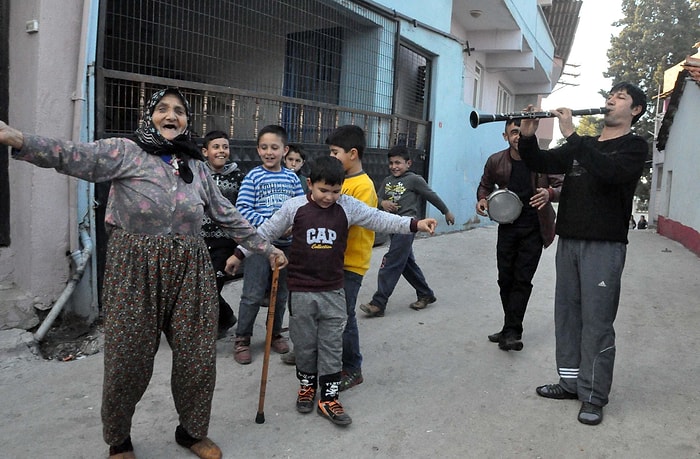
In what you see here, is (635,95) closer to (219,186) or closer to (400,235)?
(400,235)

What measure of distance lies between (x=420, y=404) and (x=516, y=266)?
149 cm

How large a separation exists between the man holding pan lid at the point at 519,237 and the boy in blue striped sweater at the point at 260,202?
1616 mm

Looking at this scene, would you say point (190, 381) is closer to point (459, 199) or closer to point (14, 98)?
point (14, 98)

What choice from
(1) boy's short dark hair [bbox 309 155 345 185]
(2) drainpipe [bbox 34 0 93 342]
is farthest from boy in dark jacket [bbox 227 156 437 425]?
(2) drainpipe [bbox 34 0 93 342]

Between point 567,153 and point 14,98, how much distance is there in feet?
13.1

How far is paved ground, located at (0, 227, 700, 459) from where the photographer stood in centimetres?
294

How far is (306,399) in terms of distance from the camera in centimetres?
331

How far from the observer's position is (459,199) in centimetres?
1209

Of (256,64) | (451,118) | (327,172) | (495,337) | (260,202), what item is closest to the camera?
(327,172)

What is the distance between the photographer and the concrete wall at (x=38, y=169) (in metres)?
4.12

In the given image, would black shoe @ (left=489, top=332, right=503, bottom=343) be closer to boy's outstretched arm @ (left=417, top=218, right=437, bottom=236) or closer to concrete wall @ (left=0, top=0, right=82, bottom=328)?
boy's outstretched arm @ (left=417, top=218, right=437, bottom=236)

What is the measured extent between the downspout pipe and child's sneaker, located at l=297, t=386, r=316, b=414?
209 cm

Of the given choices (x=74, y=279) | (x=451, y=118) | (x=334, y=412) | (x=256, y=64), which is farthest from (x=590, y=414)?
(x=451, y=118)

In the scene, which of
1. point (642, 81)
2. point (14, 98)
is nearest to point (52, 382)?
point (14, 98)
